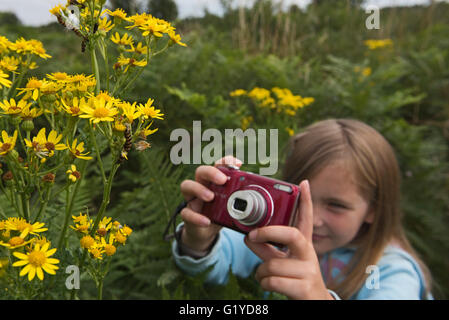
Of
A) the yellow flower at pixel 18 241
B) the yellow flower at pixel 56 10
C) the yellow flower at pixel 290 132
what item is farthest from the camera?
the yellow flower at pixel 290 132

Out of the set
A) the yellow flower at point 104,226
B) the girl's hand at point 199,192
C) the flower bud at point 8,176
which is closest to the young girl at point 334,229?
the girl's hand at point 199,192

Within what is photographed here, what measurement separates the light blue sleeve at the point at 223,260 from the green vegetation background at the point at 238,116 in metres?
0.05

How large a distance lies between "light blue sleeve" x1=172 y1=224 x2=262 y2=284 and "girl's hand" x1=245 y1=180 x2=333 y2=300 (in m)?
0.20

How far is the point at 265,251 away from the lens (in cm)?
86

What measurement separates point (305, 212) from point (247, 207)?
134 millimetres

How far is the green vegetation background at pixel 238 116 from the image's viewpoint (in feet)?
3.82

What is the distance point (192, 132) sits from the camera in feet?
5.19

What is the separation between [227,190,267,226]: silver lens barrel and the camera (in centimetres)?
78

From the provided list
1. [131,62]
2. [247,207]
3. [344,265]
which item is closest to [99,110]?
[131,62]

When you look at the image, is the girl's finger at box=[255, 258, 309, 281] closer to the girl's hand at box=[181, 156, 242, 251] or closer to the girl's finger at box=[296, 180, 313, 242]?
the girl's finger at box=[296, 180, 313, 242]

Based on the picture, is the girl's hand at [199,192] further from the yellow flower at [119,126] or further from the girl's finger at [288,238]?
→ the yellow flower at [119,126]

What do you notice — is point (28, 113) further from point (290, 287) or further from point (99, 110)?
point (290, 287)

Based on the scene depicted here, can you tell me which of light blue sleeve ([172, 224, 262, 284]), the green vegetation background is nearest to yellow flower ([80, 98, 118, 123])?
the green vegetation background
